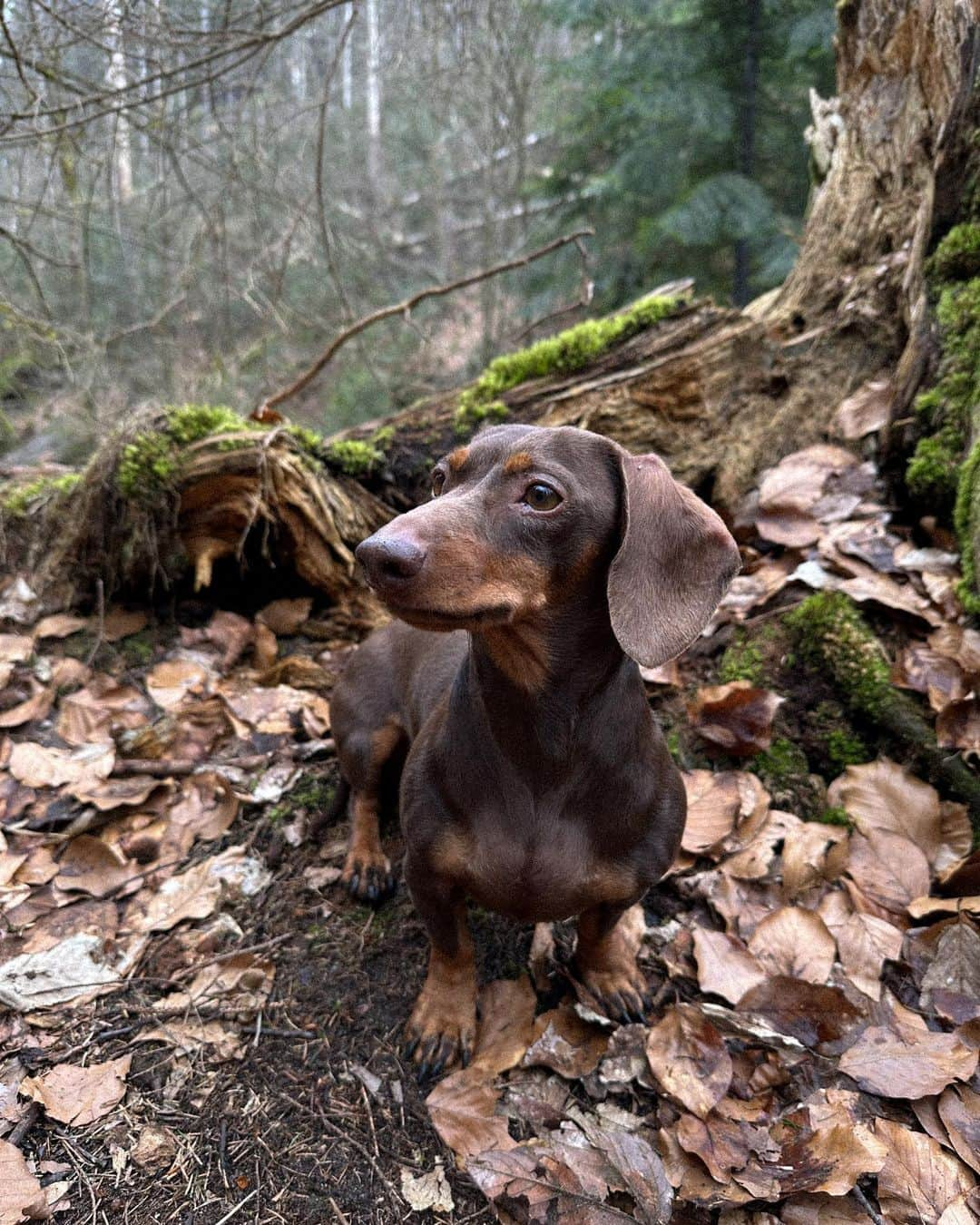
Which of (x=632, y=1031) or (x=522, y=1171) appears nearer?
(x=522, y=1171)

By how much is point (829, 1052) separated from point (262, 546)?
Answer: 340 cm

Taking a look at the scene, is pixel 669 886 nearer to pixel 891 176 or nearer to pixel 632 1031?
pixel 632 1031

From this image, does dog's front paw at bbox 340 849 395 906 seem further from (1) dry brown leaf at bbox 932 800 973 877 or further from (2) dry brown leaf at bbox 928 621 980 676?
(2) dry brown leaf at bbox 928 621 980 676

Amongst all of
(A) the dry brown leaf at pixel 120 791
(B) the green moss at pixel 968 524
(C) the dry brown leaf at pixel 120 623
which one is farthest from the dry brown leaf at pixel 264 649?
(B) the green moss at pixel 968 524

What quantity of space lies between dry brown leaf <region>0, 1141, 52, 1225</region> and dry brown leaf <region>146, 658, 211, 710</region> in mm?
2045

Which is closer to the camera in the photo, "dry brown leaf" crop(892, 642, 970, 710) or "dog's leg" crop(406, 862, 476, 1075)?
"dog's leg" crop(406, 862, 476, 1075)

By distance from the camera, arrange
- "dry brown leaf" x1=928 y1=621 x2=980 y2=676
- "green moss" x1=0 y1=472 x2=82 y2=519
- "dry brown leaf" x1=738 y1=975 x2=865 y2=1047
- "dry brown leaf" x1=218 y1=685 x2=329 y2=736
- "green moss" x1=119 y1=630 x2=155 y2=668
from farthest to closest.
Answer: "green moss" x1=0 y1=472 x2=82 y2=519 < "green moss" x1=119 y1=630 x2=155 y2=668 < "dry brown leaf" x1=218 y1=685 x2=329 y2=736 < "dry brown leaf" x1=928 y1=621 x2=980 y2=676 < "dry brown leaf" x1=738 y1=975 x2=865 y2=1047

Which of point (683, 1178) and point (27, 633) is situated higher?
point (27, 633)

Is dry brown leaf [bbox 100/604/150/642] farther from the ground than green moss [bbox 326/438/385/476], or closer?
closer

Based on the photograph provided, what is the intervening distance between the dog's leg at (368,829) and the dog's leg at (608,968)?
76cm

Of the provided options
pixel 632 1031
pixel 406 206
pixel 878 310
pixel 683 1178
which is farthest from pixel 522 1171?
pixel 406 206

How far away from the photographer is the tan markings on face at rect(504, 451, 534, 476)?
1915 mm

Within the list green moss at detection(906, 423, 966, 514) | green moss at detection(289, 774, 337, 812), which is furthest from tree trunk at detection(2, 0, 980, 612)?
green moss at detection(289, 774, 337, 812)

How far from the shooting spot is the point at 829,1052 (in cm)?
A: 215
